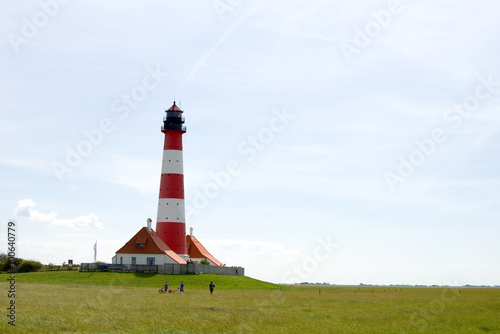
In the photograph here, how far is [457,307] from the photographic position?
4172cm

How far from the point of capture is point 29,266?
275 feet

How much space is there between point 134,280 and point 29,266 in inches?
969

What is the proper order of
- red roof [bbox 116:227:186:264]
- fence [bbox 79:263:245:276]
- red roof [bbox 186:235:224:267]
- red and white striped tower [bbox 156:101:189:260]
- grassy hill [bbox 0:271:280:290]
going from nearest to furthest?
grassy hill [bbox 0:271:280:290] → fence [bbox 79:263:245:276] → red roof [bbox 116:227:186:264] → red and white striped tower [bbox 156:101:189:260] → red roof [bbox 186:235:224:267]

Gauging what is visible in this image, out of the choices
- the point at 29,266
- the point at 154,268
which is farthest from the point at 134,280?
the point at 29,266

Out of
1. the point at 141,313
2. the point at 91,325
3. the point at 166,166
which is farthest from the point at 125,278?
the point at 91,325

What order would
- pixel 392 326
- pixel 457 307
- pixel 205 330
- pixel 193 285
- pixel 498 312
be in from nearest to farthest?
pixel 205 330 → pixel 392 326 → pixel 498 312 → pixel 457 307 → pixel 193 285

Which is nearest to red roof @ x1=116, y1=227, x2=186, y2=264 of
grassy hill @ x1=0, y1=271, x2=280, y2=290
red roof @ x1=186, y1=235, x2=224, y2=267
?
grassy hill @ x1=0, y1=271, x2=280, y2=290

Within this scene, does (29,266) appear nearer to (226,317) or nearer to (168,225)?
(168,225)

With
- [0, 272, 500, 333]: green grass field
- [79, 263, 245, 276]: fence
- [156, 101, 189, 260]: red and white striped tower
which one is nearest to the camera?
[0, 272, 500, 333]: green grass field

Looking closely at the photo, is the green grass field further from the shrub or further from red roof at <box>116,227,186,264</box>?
the shrub

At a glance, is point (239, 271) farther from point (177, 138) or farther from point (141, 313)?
point (141, 313)

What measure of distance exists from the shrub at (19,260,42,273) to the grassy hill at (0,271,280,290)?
12031mm

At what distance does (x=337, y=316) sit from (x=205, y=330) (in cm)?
1010

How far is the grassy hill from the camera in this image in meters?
64.8
